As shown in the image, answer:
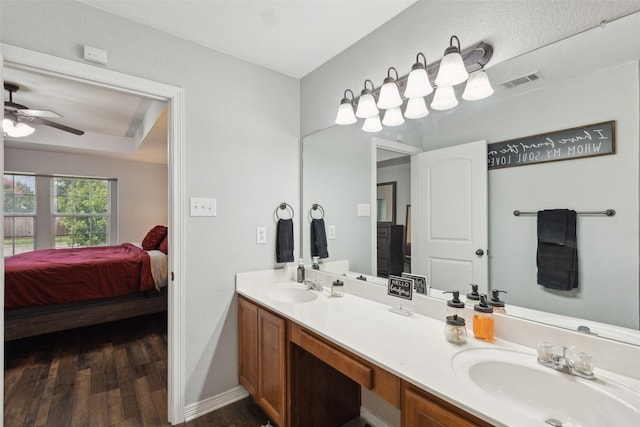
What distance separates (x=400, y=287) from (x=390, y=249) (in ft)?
0.79

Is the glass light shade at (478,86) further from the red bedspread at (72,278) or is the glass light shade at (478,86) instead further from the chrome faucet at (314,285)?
the red bedspread at (72,278)

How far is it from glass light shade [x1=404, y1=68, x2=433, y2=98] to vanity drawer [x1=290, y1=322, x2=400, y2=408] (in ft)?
3.92

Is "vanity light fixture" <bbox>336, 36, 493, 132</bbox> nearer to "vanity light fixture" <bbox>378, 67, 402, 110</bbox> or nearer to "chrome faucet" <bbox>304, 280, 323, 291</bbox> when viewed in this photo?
"vanity light fixture" <bbox>378, 67, 402, 110</bbox>

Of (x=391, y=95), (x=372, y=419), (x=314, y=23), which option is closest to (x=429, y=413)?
(x=372, y=419)

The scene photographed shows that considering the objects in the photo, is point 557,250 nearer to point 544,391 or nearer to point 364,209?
point 544,391

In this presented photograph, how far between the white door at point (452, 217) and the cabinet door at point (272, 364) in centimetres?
81

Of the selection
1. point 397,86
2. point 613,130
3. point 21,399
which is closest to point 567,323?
point 613,130

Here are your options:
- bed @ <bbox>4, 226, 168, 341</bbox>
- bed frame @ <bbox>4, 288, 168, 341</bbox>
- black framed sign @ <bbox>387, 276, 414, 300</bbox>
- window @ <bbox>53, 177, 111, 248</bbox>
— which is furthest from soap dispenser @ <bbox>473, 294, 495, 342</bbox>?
window @ <bbox>53, 177, 111, 248</bbox>

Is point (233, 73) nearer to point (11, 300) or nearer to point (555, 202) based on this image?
point (555, 202)

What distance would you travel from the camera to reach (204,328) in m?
1.93

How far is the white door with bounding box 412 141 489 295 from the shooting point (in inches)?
52.3

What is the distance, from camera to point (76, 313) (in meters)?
3.11

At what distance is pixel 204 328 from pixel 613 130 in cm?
220

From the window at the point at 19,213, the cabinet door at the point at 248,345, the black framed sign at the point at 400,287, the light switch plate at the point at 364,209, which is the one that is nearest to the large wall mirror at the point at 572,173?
Answer: the black framed sign at the point at 400,287
